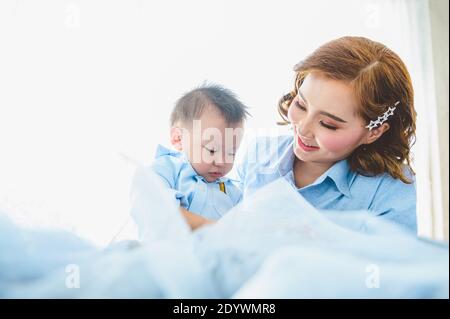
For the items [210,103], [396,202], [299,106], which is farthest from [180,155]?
[396,202]

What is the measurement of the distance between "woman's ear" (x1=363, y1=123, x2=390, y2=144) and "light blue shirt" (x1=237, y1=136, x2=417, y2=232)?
0.27 feet

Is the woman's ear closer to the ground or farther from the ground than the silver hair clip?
closer to the ground

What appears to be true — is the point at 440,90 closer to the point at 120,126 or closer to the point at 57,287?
the point at 120,126

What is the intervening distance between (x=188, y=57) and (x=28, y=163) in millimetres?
580

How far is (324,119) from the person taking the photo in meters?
1.09

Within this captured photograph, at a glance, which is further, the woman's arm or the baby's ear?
the baby's ear

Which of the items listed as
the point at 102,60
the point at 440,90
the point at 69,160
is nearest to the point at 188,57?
the point at 102,60

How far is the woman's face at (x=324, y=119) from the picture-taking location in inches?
42.7

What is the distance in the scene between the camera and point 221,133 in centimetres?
122

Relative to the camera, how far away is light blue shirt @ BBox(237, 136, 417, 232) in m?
1.09

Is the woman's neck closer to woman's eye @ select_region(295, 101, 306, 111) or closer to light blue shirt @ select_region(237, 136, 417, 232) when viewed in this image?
light blue shirt @ select_region(237, 136, 417, 232)

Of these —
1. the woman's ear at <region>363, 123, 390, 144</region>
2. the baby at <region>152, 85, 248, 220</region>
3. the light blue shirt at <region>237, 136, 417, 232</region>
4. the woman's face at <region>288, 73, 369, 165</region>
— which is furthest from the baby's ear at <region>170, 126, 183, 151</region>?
the woman's ear at <region>363, 123, 390, 144</region>

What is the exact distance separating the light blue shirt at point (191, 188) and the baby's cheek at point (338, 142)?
0.29 meters

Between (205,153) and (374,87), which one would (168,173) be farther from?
(374,87)
